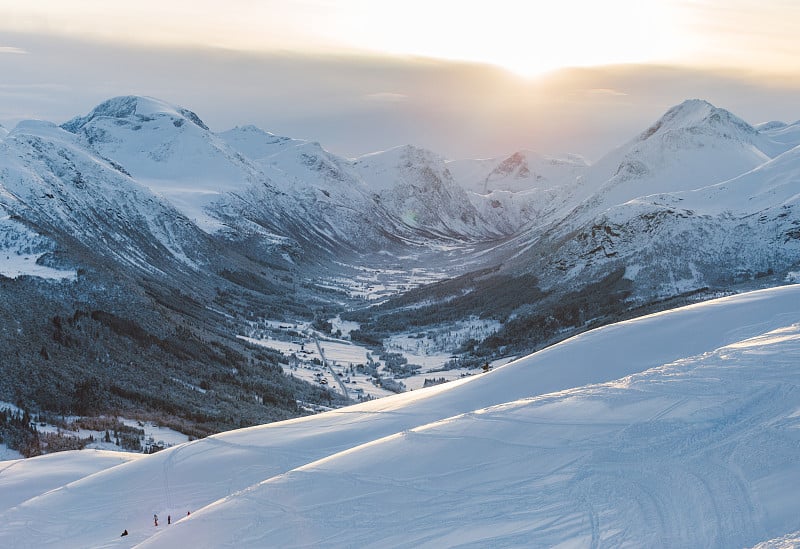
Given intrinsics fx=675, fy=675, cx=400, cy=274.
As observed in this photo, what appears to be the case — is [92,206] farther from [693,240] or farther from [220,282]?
[693,240]

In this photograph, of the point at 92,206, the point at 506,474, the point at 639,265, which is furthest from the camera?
the point at 92,206

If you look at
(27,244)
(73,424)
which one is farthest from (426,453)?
(27,244)

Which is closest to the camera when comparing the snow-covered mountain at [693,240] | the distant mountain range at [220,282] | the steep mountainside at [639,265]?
the distant mountain range at [220,282]

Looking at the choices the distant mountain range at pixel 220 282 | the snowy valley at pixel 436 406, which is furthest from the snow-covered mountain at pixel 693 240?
the snowy valley at pixel 436 406

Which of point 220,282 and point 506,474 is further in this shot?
point 220,282

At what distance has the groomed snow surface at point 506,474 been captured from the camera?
19016 millimetres

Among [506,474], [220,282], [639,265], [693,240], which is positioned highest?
[506,474]

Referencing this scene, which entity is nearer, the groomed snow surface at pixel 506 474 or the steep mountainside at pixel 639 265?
the groomed snow surface at pixel 506 474

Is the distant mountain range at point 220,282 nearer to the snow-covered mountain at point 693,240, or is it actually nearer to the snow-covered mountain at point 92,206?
the snow-covered mountain at point 693,240

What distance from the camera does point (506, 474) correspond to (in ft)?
74.4

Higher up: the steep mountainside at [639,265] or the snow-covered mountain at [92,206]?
the snow-covered mountain at [92,206]

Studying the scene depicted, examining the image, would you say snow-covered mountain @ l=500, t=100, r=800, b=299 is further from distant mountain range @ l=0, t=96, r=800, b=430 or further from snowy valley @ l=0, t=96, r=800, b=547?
snowy valley @ l=0, t=96, r=800, b=547

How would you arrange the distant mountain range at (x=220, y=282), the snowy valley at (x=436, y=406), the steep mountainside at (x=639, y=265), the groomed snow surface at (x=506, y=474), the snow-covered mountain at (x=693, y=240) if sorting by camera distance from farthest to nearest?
the snow-covered mountain at (x=693, y=240), the steep mountainside at (x=639, y=265), the distant mountain range at (x=220, y=282), the snowy valley at (x=436, y=406), the groomed snow surface at (x=506, y=474)

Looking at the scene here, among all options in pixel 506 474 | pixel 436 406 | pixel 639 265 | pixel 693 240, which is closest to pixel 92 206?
pixel 639 265
